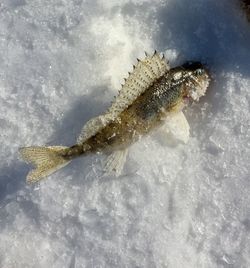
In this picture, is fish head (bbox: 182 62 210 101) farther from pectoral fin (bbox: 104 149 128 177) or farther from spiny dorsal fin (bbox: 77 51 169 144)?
pectoral fin (bbox: 104 149 128 177)

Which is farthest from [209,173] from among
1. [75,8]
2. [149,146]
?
[75,8]

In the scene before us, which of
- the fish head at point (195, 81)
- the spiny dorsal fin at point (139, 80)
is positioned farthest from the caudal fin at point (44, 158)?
the fish head at point (195, 81)

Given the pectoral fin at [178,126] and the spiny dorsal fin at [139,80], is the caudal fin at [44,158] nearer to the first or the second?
the spiny dorsal fin at [139,80]

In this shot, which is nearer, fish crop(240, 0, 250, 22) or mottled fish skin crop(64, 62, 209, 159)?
mottled fish skin crop(64, 62, 209, 159)

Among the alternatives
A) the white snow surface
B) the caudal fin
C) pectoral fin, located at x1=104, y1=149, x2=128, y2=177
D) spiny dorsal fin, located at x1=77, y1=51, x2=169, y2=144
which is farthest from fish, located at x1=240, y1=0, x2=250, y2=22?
the caudal fin

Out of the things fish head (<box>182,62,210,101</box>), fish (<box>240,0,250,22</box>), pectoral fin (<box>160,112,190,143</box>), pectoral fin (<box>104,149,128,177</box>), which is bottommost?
pectoral fin (<box>104,149,128,177</box>)

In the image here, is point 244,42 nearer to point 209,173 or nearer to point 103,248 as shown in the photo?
point 209,173

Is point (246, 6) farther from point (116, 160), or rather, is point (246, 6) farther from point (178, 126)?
point (116, 160)
